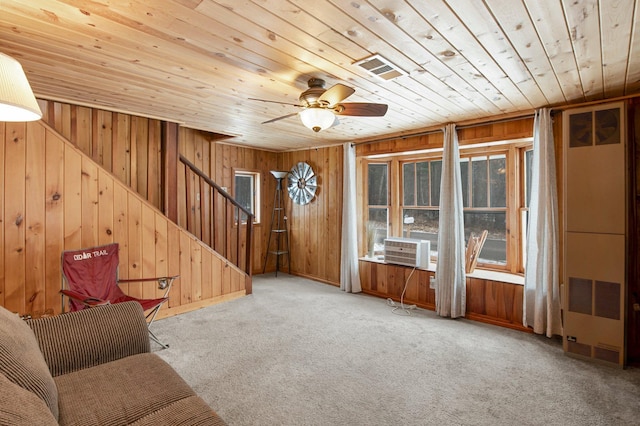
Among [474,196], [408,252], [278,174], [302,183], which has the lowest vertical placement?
[408,252]

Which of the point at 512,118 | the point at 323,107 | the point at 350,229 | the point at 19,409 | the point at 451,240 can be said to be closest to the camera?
the point at 19,409

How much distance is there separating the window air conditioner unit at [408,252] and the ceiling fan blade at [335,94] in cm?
258

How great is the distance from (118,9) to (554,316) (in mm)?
4102

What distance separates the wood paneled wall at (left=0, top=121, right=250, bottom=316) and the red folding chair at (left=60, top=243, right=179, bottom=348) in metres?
0.21

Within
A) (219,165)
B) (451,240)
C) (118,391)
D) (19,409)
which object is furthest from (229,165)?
(19,409)

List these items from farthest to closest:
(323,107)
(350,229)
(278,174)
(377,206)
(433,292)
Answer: (278,174) → (377,206) → (350,229) → (433,292) → (323,107)

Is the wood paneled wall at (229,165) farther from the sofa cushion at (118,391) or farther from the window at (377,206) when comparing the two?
the sofa cushion at (118,391)

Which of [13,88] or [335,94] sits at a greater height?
[335,94]

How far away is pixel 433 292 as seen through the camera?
4.18m

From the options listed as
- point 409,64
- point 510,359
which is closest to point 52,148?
point 409,64

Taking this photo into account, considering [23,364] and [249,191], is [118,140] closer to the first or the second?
[249,191]

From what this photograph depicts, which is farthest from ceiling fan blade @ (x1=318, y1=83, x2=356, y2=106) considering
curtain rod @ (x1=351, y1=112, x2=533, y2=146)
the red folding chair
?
the red folding chair

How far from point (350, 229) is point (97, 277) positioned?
3.13 meters

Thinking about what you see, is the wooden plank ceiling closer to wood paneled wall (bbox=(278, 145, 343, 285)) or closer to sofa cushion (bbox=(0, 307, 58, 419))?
sofa cushion (bbox=(0, 307, 58, 419))
